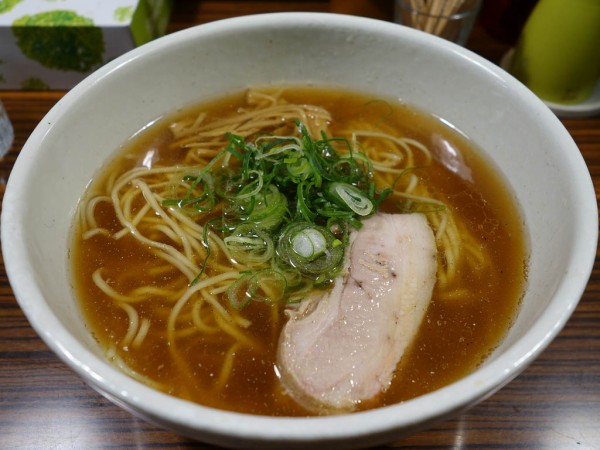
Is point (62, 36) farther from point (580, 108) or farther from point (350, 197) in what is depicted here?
point (580, 108)

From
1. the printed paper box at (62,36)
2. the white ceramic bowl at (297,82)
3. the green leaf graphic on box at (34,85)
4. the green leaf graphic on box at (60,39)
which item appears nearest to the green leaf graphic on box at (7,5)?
the printed paper box at (62,36)

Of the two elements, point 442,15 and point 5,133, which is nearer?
point 5,133

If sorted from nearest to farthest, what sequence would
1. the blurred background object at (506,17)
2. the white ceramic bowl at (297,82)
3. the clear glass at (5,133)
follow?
the white ceramic bowl at (297,82) < the clear glass at (5,133) < the blurred background object at (506,17)

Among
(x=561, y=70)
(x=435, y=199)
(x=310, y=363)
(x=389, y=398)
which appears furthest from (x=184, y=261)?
(x=561, y=70)

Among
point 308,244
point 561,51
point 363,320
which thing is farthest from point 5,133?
point 561,51

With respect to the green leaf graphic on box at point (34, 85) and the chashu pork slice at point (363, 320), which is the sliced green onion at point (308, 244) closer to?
the chashu pork slice at point (363, 320)

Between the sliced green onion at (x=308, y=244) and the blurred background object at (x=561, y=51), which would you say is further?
the blurred background object at (x=561, y=51)
